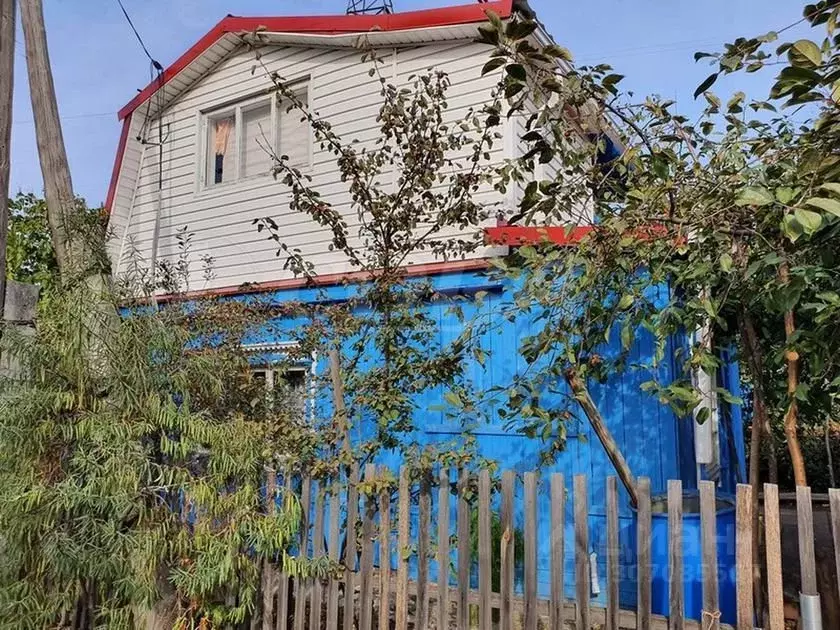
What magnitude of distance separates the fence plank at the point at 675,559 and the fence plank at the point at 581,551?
1.22ft

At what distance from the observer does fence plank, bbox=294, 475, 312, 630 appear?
11.9 ft

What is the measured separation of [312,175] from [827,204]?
6406 millimetres

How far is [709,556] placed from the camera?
2.57 meters

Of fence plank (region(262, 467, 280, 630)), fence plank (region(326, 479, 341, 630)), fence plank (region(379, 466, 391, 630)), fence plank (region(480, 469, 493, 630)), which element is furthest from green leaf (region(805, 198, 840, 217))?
fence plank (region(262, 467, 280, 630))

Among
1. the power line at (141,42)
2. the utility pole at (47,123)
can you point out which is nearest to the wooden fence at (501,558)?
the utility pole at (47,123)

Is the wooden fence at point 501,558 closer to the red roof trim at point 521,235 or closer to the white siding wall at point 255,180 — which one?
the red roof trim at point 521,235

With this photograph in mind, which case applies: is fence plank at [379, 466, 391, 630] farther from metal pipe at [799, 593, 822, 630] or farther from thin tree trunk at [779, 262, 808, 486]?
thin tree trunk at [779, 262, 808, 486]

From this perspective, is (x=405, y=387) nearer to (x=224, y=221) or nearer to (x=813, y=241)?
(x=813, y=241)

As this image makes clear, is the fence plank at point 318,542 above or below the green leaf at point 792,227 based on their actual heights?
below

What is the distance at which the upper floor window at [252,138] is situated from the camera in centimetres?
800

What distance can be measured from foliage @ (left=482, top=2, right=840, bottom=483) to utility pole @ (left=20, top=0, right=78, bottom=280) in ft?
10.6

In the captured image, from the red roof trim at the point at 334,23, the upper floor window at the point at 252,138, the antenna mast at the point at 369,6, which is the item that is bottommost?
the upper floor window at the point at 252,138

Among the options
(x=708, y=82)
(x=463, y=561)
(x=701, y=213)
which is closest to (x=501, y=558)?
(x=463, y=561)

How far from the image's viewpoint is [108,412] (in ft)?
10.9
